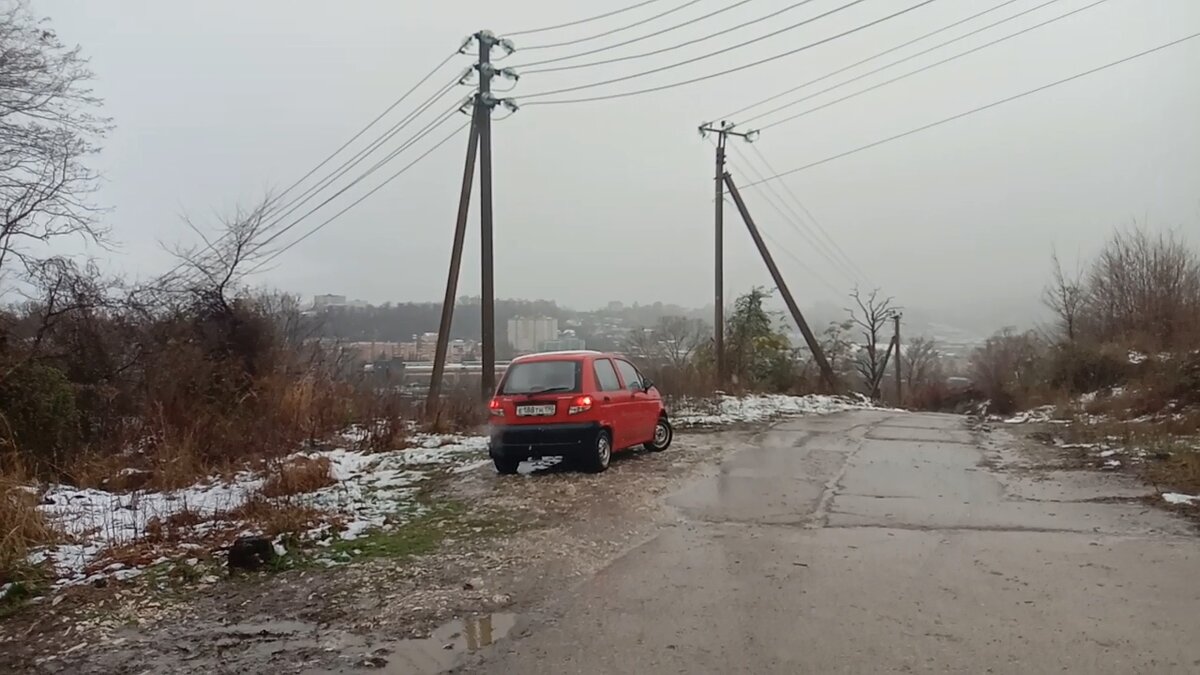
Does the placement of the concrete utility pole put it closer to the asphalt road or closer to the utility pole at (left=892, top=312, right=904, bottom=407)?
the asphalt road

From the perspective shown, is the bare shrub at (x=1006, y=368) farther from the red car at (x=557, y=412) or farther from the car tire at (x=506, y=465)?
the car tire at (x=506, y=465)

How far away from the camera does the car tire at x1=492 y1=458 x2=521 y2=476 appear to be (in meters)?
12.3

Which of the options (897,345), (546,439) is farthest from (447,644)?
(897,345)

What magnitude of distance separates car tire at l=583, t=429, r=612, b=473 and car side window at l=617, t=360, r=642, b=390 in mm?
1300

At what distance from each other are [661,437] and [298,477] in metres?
6.10

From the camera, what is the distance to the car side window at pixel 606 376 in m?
12.7

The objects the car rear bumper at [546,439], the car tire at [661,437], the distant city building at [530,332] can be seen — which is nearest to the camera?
Result: the car rear bumper at [546,439]

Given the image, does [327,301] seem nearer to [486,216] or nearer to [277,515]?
[486,216]

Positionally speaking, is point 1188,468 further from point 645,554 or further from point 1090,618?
point 645,554

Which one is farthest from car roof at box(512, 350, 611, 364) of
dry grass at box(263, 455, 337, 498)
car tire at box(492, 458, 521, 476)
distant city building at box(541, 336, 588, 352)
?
distant city building at box(541, 336, 588, 352)

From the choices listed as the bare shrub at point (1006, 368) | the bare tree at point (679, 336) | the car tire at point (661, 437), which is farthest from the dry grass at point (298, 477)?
the bare shrub at point (1006, 368)

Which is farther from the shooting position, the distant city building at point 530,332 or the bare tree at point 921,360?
the bare tree at point 921,360

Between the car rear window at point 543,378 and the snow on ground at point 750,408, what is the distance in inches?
304

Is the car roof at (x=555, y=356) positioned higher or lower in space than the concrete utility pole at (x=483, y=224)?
lower
